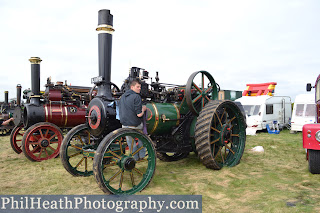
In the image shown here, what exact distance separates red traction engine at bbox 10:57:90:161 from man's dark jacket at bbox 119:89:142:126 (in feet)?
8.67

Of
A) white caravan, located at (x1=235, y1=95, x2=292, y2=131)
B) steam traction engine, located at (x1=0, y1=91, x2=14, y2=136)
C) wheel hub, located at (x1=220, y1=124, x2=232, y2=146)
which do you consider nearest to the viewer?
wheel hub, located at (x1=220, y1=124, x2=232, y2=146)

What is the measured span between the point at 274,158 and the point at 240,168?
1.53 meters

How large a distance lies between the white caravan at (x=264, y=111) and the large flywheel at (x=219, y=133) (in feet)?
20.9

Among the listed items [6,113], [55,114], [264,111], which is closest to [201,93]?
[55,114]

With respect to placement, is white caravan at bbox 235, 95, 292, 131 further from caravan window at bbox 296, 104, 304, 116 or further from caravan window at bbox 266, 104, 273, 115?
caravan window at bbox 296, 104, 304, 116

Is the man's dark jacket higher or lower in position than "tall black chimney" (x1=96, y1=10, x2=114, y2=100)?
lower

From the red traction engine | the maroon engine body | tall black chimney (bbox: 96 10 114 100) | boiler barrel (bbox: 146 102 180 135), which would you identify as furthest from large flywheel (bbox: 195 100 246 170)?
the maroon engine body

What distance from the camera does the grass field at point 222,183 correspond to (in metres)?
3.37

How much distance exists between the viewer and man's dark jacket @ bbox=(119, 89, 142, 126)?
152 inches

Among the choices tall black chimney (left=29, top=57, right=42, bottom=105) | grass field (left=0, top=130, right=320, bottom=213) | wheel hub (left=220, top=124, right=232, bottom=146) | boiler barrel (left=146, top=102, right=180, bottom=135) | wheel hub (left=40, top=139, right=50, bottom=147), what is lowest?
grass field (left=0, top=130, right=320, bottom=213)

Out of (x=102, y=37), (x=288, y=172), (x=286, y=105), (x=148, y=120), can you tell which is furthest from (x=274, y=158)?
(x=286, y=105)

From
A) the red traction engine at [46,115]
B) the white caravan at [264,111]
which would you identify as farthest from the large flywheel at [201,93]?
the white caravan at [264,111]

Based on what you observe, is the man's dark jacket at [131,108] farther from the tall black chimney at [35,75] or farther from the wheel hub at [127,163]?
the tall black chimney at [35,75]

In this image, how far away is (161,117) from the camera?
15.6ft
